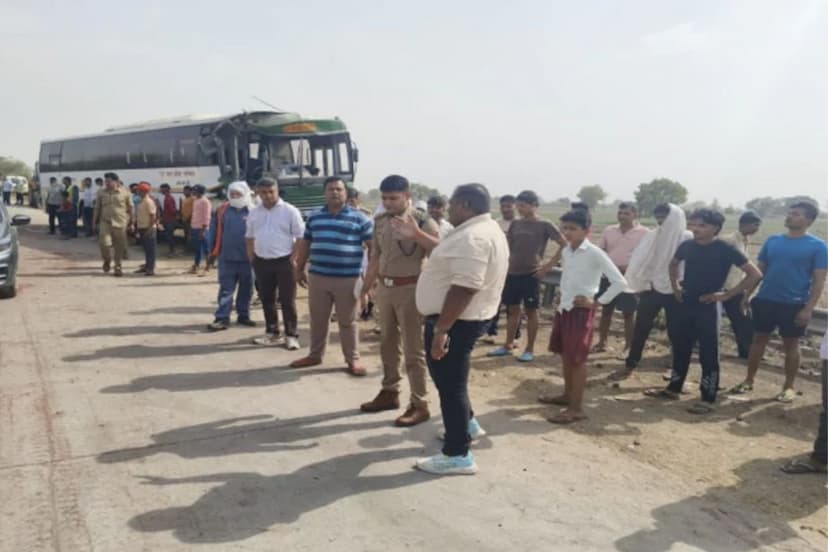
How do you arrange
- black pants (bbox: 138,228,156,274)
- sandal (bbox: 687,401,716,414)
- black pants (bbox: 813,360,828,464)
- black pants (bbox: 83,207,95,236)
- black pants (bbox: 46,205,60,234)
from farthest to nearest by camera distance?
1. black pants (bbox: 46,205,60,234)
2. black pants (bbox: 83,207,95,236)
3. black pants (bbox: 138,228,156,274)
4. sandal (bbox: 687,401,716,414)
5. black pants (bbox: 813,360,828,464)

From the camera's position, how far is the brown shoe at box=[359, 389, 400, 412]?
16.5 ft

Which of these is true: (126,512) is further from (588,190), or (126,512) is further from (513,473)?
(588,190)

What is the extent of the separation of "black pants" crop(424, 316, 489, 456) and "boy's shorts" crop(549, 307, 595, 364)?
1.30 m

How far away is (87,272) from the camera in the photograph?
38.8ft

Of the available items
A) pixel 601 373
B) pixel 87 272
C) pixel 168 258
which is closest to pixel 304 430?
pixel 601 373

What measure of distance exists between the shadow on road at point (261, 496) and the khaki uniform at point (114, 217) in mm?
8519

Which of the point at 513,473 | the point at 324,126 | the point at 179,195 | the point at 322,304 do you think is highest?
the point at 324,126

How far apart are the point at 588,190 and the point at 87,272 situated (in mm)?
132401

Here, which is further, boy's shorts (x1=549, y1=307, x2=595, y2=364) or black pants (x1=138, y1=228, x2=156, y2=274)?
black pants (x1=138, y1=228, x2=156, y2=274)

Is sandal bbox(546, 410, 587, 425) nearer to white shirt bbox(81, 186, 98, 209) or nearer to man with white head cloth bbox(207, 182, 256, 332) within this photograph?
man with white head cloth bbox(207, 182, 256, 332)

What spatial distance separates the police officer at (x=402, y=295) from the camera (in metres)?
4.72

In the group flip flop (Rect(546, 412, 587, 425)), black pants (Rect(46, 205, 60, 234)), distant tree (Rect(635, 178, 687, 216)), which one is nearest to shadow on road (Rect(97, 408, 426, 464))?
flip flop (Rect(546, 412, 587, 425))

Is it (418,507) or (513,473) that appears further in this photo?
(513,473)

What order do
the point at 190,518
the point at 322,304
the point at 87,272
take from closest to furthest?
the point at 190,518
the point at 322,304
the point at 87,272
